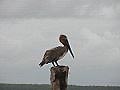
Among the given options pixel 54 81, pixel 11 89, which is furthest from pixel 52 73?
pixel 11 89

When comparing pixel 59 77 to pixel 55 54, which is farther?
pixel 55 54

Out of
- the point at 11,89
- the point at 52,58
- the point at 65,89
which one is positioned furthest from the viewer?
Answer: the point at 11,89

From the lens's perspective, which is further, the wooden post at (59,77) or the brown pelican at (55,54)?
the brown pelican at (55,54)

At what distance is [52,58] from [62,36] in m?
0.82

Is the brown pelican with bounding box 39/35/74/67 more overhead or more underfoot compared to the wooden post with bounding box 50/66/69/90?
more overhead

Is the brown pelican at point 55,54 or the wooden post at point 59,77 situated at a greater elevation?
the brown pelican at point 55,54

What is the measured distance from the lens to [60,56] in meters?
13.6

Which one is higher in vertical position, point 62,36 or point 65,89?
point 62,36

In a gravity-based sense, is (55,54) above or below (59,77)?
above

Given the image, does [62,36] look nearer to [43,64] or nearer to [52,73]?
[43,64]

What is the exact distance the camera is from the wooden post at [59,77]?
37.1ft

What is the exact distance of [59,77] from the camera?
37.6 feet

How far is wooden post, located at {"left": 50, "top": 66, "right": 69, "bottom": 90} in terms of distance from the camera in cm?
1131

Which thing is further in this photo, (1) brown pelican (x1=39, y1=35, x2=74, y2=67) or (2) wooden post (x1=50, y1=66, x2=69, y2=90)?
(1) brown pelican (x1=39, y1=35, x2=74, y2=67)
